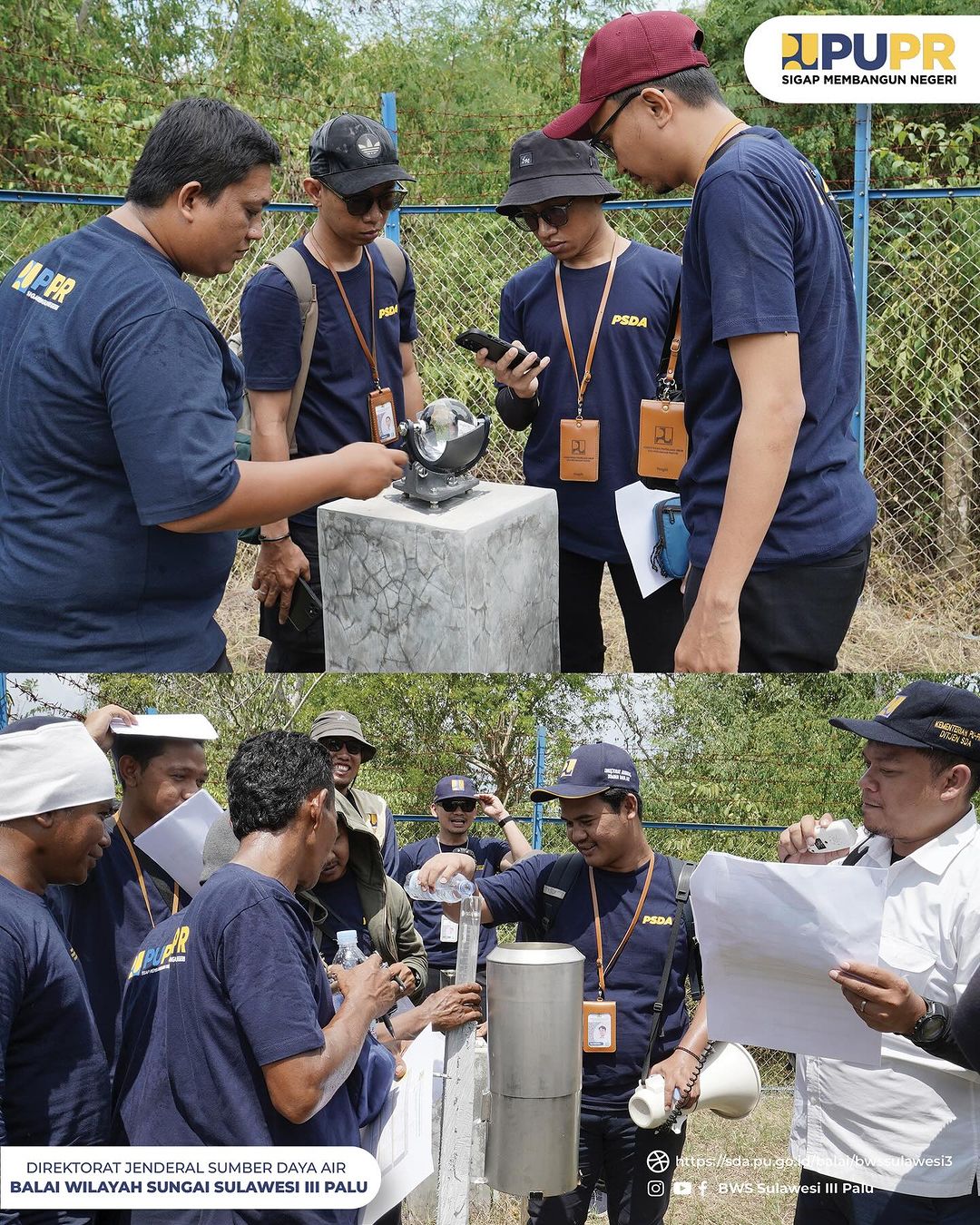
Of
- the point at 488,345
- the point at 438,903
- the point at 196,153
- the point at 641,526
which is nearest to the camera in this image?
the point at 196,153

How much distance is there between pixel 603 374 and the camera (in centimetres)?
347

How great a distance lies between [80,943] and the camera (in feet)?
8.13

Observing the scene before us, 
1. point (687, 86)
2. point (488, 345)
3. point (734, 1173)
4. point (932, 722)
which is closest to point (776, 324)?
point (687, 86)

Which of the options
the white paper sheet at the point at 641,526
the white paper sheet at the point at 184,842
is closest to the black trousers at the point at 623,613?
the white paper sheet at the point at 641,526

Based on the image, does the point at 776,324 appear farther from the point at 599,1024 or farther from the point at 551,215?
the point at 599,1024

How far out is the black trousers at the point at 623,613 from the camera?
330cm

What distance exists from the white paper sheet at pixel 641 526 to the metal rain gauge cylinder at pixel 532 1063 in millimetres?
926

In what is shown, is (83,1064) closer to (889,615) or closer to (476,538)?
(476,538)

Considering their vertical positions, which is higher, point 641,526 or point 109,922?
point 641,526

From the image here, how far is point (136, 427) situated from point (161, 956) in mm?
881

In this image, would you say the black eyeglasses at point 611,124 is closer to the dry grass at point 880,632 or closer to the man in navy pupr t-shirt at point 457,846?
the man in navy pupr t-shirt at point 457,846

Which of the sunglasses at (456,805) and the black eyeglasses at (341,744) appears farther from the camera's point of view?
the sunglasses at (456,805)

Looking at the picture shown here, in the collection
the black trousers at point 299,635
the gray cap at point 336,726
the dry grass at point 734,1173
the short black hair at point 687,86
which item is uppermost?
the short black hair at point 687,86

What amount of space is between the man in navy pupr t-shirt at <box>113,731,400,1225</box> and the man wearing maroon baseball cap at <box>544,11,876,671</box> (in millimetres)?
811
